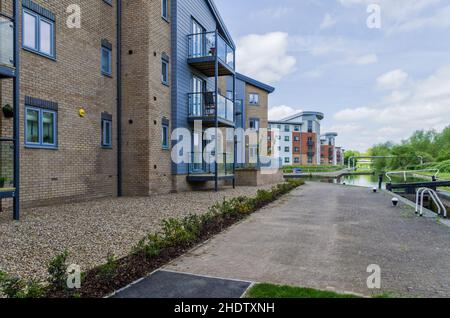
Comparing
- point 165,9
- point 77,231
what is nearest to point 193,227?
point 77,231

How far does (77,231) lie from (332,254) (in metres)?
4.91

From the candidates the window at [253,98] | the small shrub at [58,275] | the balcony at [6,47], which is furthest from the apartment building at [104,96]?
the window at [253,98]

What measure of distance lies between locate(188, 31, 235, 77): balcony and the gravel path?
324 inches

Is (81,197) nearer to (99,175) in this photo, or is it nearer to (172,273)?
(99,175)

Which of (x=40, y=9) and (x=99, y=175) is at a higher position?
(x=40, y=9)

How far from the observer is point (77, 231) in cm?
671

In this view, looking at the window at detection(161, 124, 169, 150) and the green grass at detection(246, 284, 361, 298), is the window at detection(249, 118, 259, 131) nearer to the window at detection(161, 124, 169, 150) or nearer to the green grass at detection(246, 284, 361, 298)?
the window at detection(161, 124, 169, 150)

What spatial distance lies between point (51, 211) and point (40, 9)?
19.1 ft

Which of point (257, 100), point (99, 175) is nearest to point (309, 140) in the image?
point (257, 100)

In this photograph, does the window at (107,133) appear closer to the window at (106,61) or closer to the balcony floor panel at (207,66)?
the window at (106,61)

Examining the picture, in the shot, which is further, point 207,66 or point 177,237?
point 207,66

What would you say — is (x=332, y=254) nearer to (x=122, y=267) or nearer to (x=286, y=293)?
(x=286, y=293)

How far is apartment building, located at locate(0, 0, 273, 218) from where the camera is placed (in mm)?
8961

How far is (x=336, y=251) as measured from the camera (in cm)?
572
